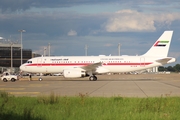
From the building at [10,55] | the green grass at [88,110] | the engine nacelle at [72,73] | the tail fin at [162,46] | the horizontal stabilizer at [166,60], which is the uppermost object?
the building at [10,55]

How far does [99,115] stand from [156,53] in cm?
3916

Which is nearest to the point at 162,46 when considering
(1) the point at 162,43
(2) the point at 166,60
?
(1) the point at 162,43

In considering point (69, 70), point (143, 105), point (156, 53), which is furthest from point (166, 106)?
point (156, 53)

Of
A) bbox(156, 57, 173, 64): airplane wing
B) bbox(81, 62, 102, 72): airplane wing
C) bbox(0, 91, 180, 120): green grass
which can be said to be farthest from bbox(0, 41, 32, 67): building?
bbox(0, 91, 180, 120): green grass

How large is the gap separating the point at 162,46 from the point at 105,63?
8.64 metres

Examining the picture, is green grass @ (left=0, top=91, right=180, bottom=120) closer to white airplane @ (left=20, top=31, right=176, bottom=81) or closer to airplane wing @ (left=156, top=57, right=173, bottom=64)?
white airplane @ (left=20, top=31, right=176, bottom=81)

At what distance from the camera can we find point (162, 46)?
5003 centimetres

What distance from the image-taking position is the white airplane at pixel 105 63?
4838cm

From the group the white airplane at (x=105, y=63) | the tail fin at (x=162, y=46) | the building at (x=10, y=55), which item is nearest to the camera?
the white airplane at (x=105, y=63)

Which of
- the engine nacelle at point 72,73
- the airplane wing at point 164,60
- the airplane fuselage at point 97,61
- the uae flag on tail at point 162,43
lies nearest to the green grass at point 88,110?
the engine nacelle at point 72,73

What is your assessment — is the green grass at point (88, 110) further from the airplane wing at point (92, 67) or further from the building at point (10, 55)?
the building at point (10, 55)

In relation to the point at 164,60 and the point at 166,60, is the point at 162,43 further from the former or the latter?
the point at 166,60

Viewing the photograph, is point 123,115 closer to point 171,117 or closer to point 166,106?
point 171,117

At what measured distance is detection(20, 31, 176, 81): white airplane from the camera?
48375 mm
